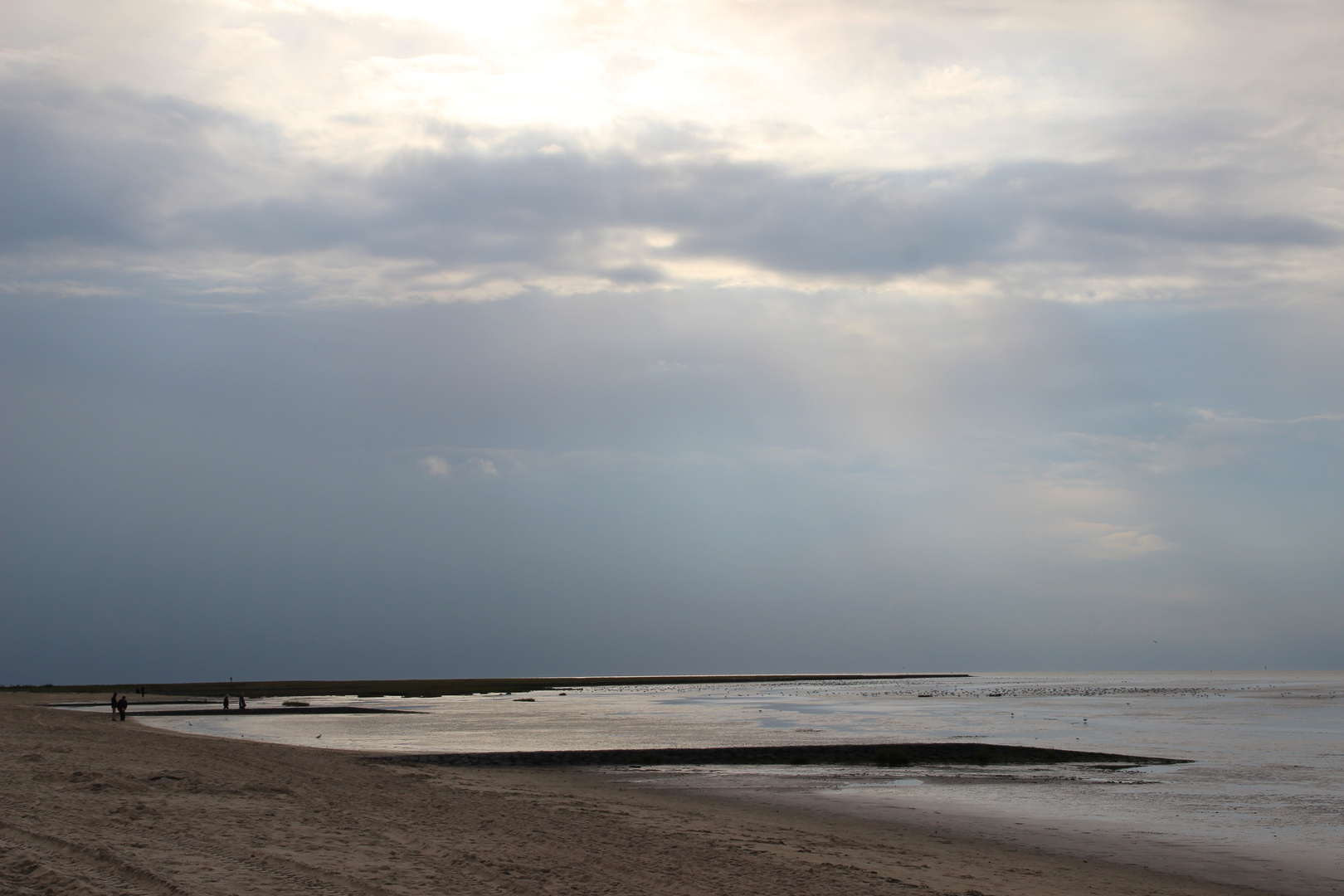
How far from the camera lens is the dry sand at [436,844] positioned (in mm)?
13695

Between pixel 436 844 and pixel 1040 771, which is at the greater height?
pixel 436 844

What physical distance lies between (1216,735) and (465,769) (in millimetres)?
42459

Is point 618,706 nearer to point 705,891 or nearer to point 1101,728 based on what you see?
point 1101,728

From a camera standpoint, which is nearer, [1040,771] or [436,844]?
[436,844]

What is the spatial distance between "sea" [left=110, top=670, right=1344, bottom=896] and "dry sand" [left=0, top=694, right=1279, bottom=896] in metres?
2.73

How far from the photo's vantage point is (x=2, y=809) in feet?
56.1

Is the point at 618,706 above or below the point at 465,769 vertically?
below

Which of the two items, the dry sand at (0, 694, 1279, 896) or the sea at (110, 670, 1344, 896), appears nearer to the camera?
the dry sand at (0, 694, 1279, 896)

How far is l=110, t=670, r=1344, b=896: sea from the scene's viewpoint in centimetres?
2098

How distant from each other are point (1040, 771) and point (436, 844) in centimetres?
2553

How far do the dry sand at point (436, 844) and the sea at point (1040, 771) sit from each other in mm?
2734

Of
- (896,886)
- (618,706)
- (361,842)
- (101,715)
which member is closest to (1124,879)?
(896,886)

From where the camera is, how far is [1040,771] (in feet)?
112

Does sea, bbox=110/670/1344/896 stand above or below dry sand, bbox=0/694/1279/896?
below
